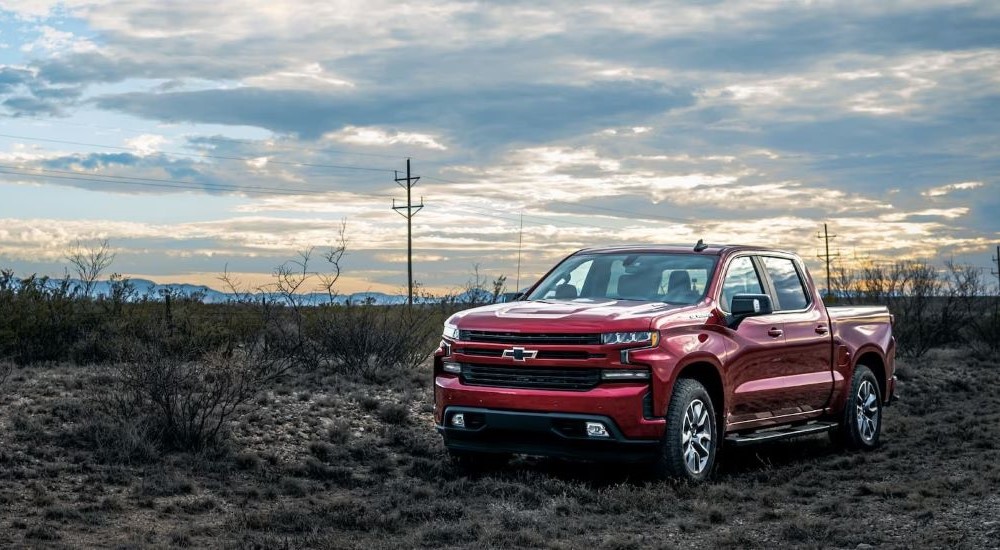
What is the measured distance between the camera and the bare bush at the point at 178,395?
36.5 feet

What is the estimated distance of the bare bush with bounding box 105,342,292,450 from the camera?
1113 cm

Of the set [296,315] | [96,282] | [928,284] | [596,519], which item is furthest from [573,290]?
[928,284]

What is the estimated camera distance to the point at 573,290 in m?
10.8

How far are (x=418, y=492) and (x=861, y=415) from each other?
5.32 meters

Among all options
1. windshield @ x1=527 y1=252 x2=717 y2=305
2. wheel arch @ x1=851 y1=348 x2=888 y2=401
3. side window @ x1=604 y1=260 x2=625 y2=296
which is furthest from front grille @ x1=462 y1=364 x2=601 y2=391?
wheel arch @ x1=851 y1=348 x2=888 y2=401

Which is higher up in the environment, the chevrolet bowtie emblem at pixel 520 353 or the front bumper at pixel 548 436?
the chevrolet bowtie emblem at pixel 520 353

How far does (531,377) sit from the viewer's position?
9.38 meters

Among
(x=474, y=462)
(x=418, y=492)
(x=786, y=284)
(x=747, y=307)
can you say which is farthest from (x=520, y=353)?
(x=786, y=284)

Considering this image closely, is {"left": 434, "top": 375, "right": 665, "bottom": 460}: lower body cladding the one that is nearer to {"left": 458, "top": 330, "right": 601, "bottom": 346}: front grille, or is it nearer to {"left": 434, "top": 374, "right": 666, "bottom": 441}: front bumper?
{"left": 434, "top": 374, "right": 666, "bottom": 441}: front bumper

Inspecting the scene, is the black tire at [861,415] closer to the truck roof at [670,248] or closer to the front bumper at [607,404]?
the truck roof at [670,248]

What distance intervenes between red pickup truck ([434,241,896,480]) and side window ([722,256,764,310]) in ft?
0.07

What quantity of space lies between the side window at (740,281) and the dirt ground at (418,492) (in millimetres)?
1621

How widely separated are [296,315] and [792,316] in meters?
9.17

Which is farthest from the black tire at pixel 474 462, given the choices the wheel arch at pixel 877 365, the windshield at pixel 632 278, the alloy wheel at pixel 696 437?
the wheel arch at pixel 877 365
